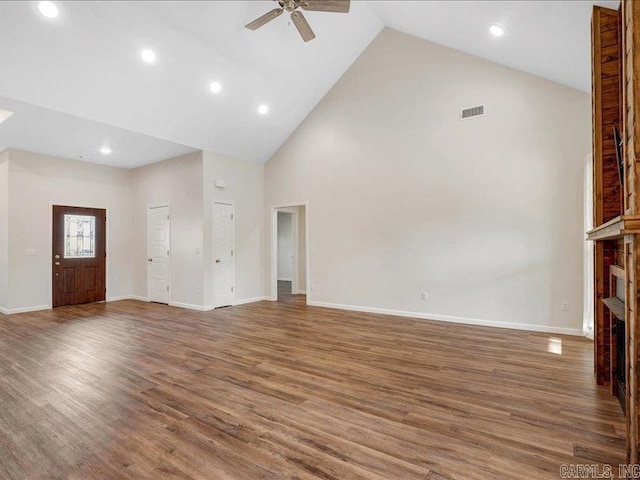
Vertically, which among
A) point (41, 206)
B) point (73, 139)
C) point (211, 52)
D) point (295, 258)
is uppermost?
point (211, 52)

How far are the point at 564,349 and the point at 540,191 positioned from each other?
2139mm

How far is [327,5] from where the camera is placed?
3.56 m

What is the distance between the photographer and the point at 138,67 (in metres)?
4.34

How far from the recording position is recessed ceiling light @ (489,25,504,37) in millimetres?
3953

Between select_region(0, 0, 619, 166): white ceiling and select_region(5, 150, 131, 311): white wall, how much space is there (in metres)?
0.66

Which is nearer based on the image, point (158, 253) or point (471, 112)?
point (471, 112)

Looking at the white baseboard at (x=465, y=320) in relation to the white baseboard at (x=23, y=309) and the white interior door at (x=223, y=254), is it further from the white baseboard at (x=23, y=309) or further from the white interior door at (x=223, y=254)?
the white baseboard at (x=23, y=309)

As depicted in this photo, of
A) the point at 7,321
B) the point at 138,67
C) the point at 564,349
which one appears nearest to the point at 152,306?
the point at 7,321

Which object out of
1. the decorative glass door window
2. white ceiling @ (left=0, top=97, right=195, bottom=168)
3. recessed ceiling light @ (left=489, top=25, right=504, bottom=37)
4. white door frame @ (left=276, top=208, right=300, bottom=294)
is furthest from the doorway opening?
recessed ceiling light @ (left=489, top=25, right=504, bottom=37)

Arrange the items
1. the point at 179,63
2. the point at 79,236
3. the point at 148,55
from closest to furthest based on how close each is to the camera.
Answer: the point at 148,55, the point at 179,63, the point at 79,236

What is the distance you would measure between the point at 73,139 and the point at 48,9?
2612 mm

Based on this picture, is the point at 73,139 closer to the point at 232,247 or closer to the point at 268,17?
the point at 232,247

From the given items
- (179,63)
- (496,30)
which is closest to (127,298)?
(179,63)

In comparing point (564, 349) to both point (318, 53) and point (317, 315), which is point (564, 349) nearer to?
point (317, 315)
